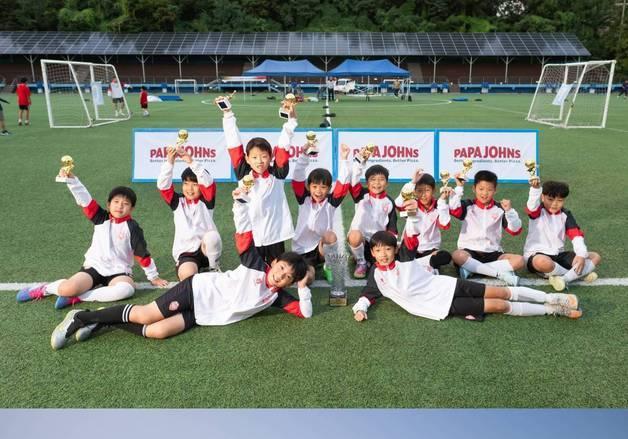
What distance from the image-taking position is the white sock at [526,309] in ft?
14.3

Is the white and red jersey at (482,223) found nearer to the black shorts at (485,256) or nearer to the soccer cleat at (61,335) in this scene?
the black shorts at (485,256)

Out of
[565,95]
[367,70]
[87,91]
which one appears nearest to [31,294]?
[87,91]

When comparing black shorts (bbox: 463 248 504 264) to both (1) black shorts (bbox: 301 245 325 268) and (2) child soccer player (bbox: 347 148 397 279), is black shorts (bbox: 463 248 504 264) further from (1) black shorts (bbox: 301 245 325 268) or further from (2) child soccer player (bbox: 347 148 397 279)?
(1) black shorts (bbox: 301 245 325 268)

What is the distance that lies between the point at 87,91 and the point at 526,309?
1860 cm

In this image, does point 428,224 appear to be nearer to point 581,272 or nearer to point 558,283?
point 558,283

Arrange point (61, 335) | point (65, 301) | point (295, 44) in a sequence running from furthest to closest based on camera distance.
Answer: point (295, 44) < point (65, 301) < point (61, 335)

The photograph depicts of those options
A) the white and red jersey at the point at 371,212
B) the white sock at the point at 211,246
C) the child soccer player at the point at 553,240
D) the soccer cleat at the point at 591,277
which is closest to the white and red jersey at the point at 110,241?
the white sock at the point at 211,246

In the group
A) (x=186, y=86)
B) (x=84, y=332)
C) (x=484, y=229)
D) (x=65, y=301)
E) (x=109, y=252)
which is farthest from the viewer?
(x=186, y=86)

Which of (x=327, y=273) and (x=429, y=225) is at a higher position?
(x=429, y=225)

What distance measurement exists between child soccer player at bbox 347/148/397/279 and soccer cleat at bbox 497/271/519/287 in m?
1.14

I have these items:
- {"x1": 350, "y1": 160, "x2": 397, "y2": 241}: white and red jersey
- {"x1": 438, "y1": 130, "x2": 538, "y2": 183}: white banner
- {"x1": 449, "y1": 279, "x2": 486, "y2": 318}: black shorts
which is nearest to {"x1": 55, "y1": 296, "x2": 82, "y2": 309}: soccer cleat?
{"x1": 350, "y1": 160, "x2": 397, "y2": 241}: white and red jersey

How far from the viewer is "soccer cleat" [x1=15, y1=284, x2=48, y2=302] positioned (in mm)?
4641

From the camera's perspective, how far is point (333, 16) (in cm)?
7400

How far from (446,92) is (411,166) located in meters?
47.3
